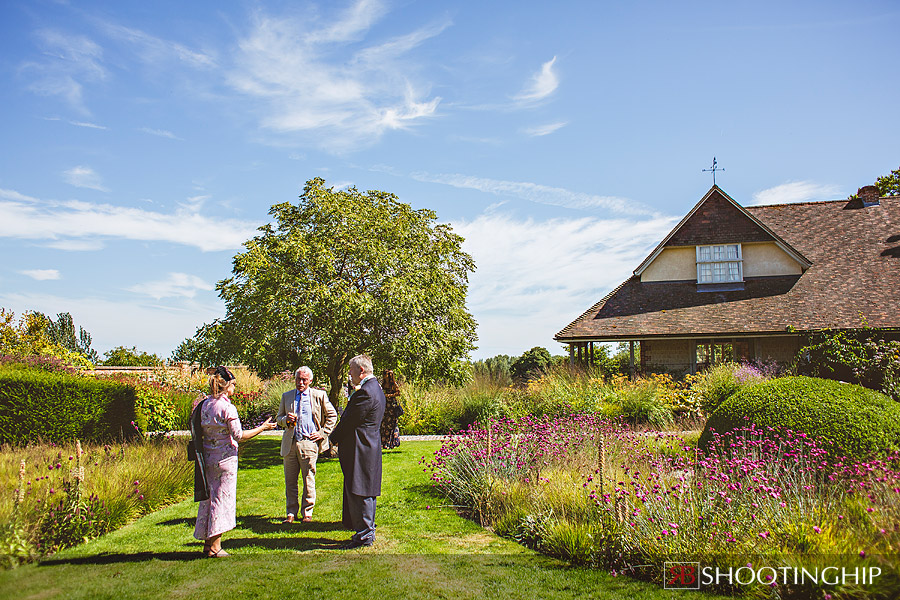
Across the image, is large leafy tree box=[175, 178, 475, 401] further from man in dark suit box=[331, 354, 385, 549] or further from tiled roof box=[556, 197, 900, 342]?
tiled roof box=[556, 197, 900, 342]

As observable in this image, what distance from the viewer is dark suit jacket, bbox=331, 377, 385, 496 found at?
660 cm

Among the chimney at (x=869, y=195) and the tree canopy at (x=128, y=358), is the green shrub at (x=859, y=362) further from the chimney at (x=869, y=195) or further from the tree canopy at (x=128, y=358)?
the tree canopy at (x=128, y=358)

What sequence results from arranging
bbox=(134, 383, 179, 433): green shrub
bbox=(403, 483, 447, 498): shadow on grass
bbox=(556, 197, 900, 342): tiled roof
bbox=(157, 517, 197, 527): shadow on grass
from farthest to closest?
bbox=(556, 197, 900, 342): tiled roof → bbox=(134, 383, 179, 433): green shrub → bbox=(403, 483, 447, 498): shadow on grass → bbox=(157, 517, 197, 527): shadow on grass

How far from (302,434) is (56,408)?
280 inches

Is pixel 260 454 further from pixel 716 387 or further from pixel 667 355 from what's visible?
pixel 667 355

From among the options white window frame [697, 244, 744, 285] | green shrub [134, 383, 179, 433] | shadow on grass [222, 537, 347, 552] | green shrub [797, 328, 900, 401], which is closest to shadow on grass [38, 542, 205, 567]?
shadow on grass [222, 537, 347, 552]

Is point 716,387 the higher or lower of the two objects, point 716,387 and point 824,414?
the higher

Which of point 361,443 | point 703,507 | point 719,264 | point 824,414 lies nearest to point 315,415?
point 361,443

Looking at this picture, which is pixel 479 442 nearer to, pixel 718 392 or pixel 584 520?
pixel 584 520

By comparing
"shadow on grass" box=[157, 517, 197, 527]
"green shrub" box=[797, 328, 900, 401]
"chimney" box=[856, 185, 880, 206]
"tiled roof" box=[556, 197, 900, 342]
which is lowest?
"shadow on grass" box=[157, 517, 197, 527]

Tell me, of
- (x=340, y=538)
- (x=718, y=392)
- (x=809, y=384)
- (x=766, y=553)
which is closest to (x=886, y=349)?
(x=718, y=392)

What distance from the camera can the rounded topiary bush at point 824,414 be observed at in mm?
7258

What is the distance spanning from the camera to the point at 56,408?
39.1 feet

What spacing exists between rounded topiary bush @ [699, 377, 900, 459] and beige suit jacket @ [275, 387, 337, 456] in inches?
210
